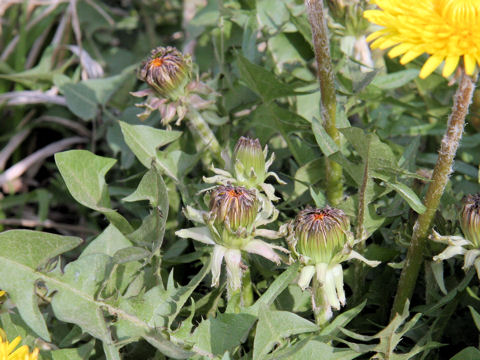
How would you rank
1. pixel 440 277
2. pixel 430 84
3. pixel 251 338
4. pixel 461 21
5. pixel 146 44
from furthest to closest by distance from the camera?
pixel 146 44 → pixel 430 84 → pixel 251 338 → pixel 440 277 → pixel 461 21

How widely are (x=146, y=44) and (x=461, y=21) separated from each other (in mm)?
1849

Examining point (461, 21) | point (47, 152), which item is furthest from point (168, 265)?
point (47, 152)

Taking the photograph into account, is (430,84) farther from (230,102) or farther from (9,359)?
(9,359)

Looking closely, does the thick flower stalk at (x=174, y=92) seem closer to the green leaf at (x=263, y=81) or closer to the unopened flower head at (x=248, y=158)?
the green leaf at (x=263, y=81)

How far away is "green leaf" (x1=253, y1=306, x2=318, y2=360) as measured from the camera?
3.36 feet

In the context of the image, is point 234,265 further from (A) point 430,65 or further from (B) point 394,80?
(B) point 394,80

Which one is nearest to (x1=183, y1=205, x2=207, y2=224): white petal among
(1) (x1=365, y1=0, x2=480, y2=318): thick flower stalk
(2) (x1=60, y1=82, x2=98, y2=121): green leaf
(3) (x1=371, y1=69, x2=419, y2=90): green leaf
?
(1) (x1=365, y1=0, x2=480, y2=318): thick flower stalk

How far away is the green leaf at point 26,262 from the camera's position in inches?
42.9

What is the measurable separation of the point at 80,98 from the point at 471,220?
119 centimetres

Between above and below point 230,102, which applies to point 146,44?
below

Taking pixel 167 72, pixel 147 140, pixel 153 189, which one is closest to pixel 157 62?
pixel 167 72

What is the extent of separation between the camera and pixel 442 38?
901 millimetres

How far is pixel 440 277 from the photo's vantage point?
1.15 m

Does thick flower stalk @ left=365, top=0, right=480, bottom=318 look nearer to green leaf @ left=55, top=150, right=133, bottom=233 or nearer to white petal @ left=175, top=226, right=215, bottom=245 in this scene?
white petal @ left=175, top=226, right=215, bottom=245
